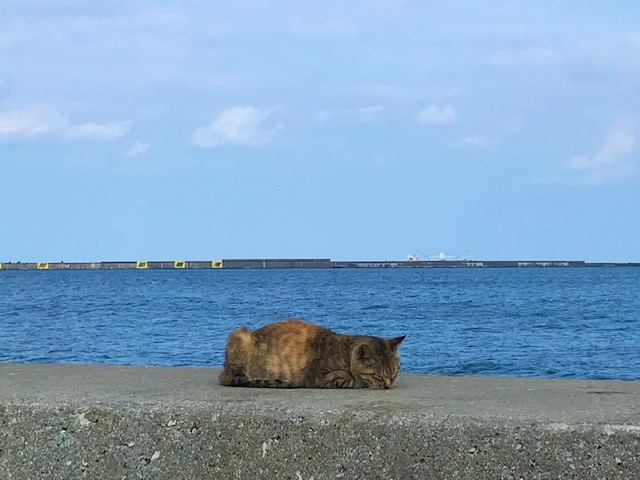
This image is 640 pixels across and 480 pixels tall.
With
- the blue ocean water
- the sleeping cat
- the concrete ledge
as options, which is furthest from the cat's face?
the blue ocean water

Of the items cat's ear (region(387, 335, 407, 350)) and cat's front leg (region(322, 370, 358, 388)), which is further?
cat's ear (region(387, 335, 407, 350))

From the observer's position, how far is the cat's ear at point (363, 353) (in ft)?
14.2

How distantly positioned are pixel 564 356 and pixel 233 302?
3085 centimetres

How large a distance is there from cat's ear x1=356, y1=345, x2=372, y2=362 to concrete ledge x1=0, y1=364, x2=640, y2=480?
0.43m

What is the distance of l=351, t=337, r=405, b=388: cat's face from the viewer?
4254 millimetres

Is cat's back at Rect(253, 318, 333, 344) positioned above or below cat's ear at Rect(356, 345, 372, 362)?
above

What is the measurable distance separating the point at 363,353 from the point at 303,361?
31 cm

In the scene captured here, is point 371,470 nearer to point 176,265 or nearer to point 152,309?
point 152,309

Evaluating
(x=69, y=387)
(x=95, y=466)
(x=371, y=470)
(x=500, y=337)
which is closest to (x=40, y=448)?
(x=95, y=466)

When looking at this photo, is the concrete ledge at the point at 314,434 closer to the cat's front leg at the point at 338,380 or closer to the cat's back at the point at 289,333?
the cat's front leg at the point at 338,380

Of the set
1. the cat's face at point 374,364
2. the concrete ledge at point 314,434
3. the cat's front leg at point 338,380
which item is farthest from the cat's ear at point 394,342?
the concrete ledge at point 314,434

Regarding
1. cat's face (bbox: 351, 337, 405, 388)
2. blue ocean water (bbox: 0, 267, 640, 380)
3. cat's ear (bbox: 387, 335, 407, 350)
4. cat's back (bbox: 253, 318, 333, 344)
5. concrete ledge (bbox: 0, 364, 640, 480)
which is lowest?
blue ocean water (bbox: 0, 267, 640, 380)

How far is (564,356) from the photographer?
24141 mm

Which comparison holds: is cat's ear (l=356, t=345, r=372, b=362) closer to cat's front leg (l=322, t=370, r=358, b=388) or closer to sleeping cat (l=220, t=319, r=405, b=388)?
sleeping cat (l=220, t=319, r=405, b=388)
